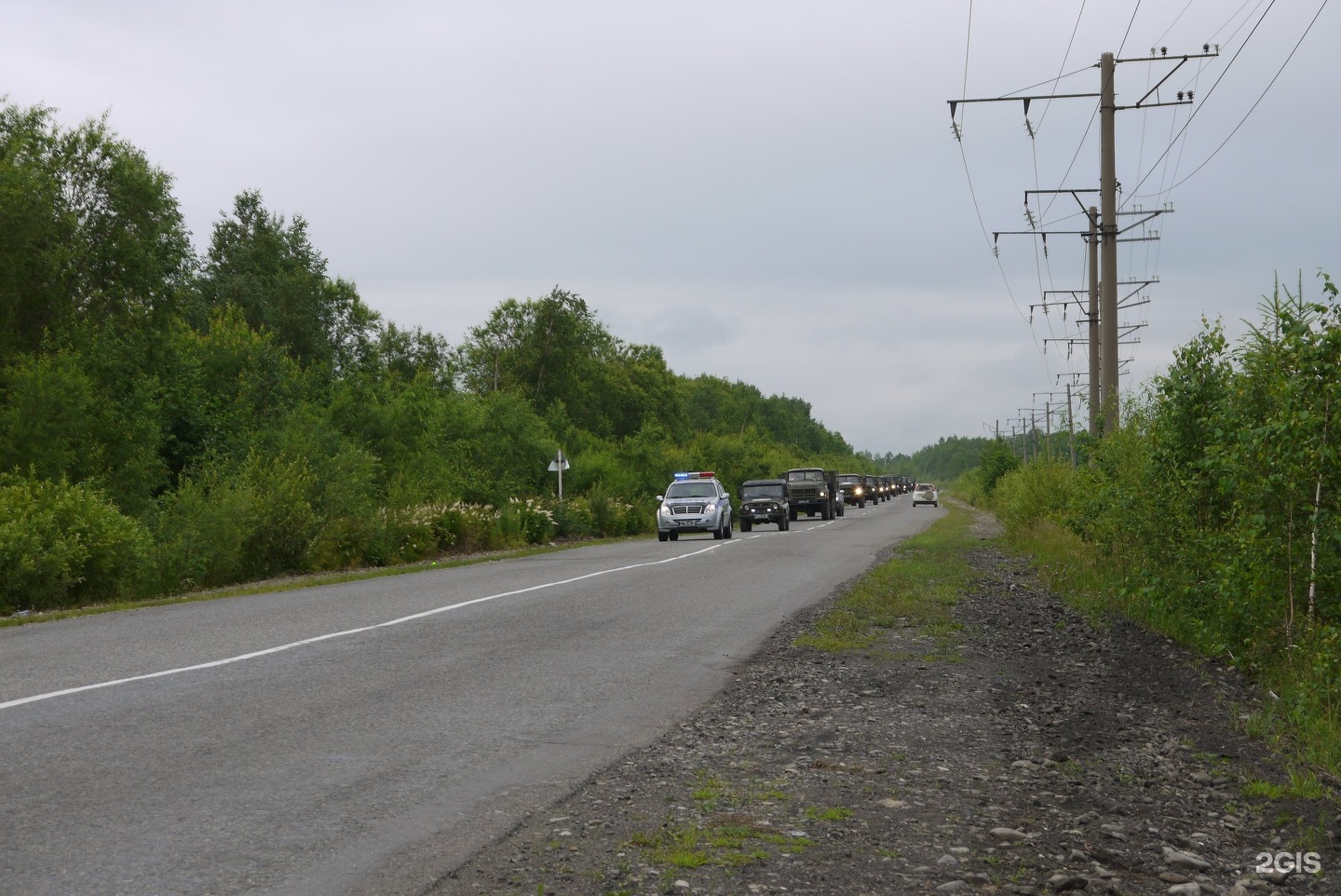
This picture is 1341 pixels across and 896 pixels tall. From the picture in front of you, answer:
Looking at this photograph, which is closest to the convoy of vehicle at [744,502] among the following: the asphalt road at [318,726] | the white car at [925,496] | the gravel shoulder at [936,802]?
the asphalt road at [318,726]

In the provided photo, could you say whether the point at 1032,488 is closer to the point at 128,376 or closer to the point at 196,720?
the point at 128,376

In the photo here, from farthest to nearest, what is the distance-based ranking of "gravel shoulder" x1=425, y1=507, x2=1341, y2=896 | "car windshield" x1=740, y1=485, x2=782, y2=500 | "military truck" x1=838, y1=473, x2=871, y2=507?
1. "military truck" x1=838, y1=473, x2=871, y2=507
2. "car windshield" x1=740, y1=485, x2=782, y2=500
3. "gravel shoulder" x1=425, y1=507, x2=1341, y2=896

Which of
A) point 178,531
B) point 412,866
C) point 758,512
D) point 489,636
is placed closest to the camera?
point 412,866

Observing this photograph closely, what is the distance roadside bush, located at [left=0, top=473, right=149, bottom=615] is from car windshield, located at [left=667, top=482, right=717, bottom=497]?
22.0m

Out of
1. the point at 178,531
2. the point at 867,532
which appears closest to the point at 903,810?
the point at 178,531

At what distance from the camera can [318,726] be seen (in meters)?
8.09

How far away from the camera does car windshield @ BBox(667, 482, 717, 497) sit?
134 feet

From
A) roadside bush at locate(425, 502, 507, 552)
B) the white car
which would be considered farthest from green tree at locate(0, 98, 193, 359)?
the white car

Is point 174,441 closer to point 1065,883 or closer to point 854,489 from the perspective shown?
point 1065,883

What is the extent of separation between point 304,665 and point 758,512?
38972mm

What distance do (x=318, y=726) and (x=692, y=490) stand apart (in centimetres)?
3321

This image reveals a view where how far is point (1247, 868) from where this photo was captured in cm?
549

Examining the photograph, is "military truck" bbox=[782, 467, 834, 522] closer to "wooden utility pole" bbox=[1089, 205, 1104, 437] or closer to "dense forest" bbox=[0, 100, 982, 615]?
"dense forest" bbox=[0, 100, 982, 615]

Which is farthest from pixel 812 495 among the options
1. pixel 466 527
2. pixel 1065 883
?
pixel 1065 883
